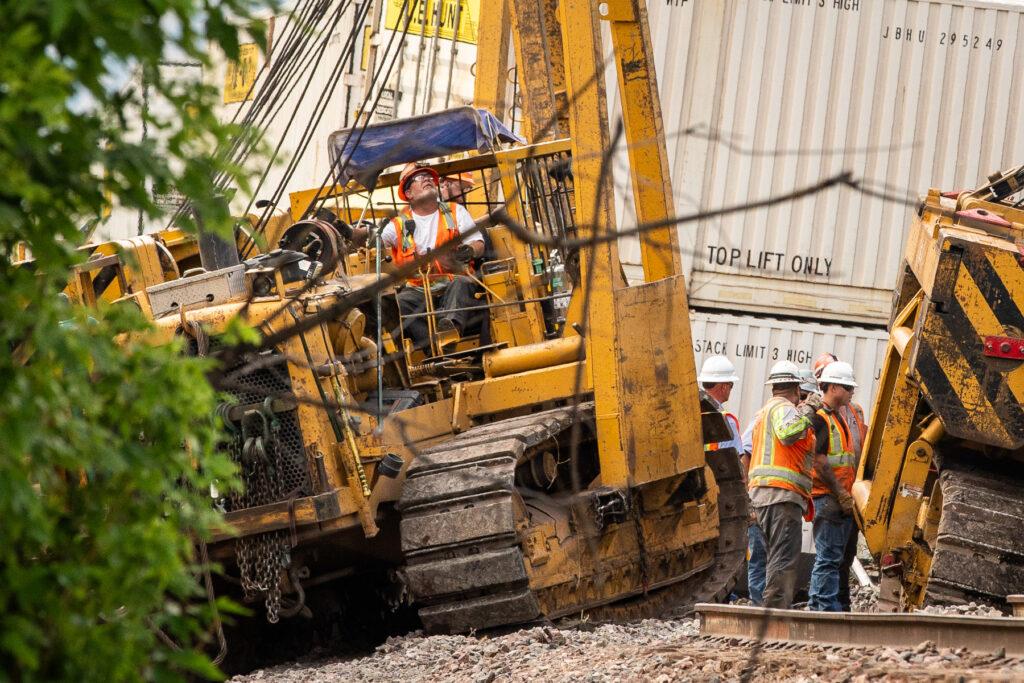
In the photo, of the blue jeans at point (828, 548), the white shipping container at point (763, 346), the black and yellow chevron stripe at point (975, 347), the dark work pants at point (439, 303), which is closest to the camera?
the black and yellow chevron stripe at point (975, 347)

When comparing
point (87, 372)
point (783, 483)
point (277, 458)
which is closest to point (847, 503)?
point (783, 483)

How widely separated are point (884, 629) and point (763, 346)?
30.6 feet

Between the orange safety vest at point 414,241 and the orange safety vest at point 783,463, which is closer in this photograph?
the orange safety vest at point 414,241

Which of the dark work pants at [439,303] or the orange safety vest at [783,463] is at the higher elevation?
the dark work pants at [439,303]

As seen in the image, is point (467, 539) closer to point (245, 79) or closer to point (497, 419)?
point (497, 419)

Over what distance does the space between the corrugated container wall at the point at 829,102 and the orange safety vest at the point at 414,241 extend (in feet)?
21.4

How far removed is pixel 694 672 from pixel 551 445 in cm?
291

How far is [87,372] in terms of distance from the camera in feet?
9.53

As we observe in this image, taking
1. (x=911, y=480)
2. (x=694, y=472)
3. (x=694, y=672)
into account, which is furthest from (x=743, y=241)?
(x=694, y=672)

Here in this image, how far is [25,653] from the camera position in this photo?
265 cm

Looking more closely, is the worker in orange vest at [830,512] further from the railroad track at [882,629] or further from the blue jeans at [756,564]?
the railroad track at [882,629]

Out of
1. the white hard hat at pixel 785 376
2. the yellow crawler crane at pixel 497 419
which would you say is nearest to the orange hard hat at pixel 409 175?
the yellow crawler crane at pixel 497 419

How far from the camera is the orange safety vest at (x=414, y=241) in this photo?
8.52 meters

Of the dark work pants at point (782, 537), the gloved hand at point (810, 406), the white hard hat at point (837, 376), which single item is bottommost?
the dark work pants at point (782, 537)
